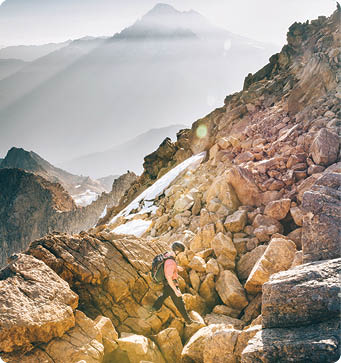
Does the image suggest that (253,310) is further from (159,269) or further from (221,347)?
Answer: (159,269)

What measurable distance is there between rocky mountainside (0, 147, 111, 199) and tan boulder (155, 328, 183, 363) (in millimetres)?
133547

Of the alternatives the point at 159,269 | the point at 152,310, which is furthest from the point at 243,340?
the point at 152,310

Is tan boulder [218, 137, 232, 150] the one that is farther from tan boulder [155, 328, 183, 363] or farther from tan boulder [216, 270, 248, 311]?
tan boulder [155, 328, 183, 363]

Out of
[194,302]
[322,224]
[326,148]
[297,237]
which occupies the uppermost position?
[326,148]

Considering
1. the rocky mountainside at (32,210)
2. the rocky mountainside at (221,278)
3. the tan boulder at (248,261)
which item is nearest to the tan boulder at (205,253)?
the rocky mountainside at (221,278)

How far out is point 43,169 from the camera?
145m

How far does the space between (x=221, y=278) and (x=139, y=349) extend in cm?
386

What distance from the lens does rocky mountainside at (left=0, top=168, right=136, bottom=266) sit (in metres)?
84.1

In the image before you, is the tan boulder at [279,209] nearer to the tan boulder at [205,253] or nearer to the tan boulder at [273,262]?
the tan boulder at [273,262]

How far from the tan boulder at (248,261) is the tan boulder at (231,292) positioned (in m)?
0.54

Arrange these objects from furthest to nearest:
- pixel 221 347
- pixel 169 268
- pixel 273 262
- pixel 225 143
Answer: pixel 225 143
pixel 169 268
pixel 273 262
pixel 221 347

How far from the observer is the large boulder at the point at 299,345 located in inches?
142

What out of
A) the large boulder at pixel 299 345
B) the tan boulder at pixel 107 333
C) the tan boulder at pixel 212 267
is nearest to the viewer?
the large boulder at pixel 299 345

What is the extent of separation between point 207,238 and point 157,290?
3.48m
